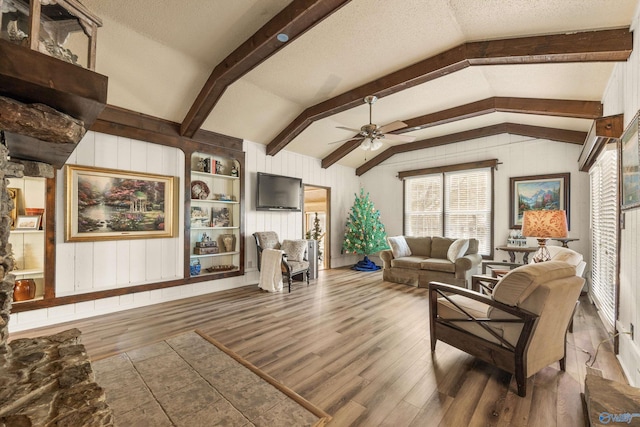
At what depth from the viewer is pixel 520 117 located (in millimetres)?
5020

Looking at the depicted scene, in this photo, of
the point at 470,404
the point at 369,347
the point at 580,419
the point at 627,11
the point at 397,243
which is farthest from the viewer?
the point at 397,243

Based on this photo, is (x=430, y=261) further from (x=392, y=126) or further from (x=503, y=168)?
(x=392, y=126)

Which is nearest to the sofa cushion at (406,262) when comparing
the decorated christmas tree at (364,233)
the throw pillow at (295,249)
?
the decorated christmas tree at (364,233)

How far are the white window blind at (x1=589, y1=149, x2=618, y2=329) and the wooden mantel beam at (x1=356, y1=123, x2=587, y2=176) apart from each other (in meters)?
0.85

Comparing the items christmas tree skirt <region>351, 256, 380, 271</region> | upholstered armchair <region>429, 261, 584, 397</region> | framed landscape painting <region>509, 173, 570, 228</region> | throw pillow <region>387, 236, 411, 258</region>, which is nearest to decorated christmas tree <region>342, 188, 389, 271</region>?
christmas tree skirt <region>351, 256, 380, 271</region>

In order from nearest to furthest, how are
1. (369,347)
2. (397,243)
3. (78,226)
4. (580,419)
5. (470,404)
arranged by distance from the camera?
(580,419) < (470,404) < (369,347) < (78,226) < (397,243)

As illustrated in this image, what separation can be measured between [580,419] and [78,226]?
17.5 ft

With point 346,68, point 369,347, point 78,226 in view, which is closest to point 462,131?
point 346,68

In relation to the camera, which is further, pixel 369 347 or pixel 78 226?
pixel 78 226

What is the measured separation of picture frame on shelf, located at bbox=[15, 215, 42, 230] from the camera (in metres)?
3.14

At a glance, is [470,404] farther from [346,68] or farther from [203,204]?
[203,204]

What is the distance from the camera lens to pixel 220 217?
515 centimetres

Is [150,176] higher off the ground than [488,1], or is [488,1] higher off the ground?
[488,1]

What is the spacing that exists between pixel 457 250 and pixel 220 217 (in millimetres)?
4532
